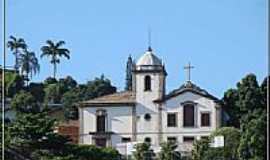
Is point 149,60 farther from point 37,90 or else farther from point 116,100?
point 37,90

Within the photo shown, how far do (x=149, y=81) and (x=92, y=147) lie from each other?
11488 millimetres

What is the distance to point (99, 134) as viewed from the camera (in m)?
67.1

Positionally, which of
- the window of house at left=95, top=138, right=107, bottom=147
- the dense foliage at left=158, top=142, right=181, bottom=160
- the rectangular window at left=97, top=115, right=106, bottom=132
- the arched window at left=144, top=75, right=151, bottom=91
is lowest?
the dense foliage at left=158, top=142, right=181, bottom=160

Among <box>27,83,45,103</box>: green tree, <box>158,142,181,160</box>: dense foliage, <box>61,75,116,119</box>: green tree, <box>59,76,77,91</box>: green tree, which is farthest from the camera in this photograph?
<box>59,76,77,91</box>: green tree

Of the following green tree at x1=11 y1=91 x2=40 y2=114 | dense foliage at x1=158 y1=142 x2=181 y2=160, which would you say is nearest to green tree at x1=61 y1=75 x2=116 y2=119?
green tree at x1=11 y1=91 x2=40 y2=114

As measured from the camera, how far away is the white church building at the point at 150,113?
6669 cm

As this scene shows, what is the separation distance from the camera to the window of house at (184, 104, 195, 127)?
6681cm

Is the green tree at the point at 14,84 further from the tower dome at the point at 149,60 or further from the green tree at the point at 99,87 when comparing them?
the tower dome at the point at 149,60

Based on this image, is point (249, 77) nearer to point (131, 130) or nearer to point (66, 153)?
point (131, 130)

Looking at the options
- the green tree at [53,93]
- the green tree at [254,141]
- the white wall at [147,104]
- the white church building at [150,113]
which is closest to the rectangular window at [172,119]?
the white church building at [150,113]

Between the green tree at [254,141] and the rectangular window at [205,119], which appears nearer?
the green tree at [254,141]

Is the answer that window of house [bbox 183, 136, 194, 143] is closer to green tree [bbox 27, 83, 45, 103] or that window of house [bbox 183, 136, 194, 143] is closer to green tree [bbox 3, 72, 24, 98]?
green tree [bbox 3, 72, 24, 98]

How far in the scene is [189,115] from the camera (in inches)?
2645

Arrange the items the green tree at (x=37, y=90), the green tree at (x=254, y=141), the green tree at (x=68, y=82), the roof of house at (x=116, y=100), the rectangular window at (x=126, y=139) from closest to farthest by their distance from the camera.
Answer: the green tree at (x=254, y=141), the rectangular window at (x=126, y=139), the roof of house at (x=116, y=100), the green tree at (x=37, y=90), the green tree at (x=68, y=82)
